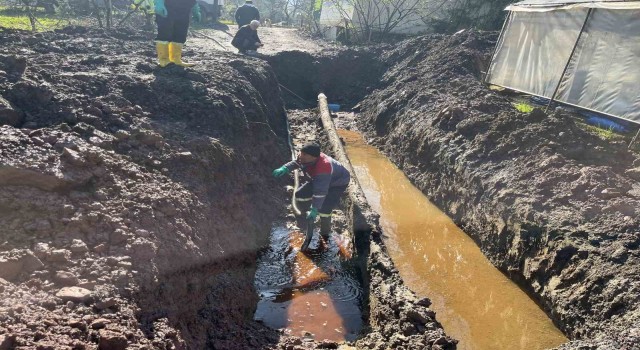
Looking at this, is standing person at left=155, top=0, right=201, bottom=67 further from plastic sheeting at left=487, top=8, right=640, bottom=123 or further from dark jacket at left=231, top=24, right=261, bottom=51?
plastic sheeting at left=487, top=8, right=640, bottom=123

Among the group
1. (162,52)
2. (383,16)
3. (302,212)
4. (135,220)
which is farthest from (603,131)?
(383,16)

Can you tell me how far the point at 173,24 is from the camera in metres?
7.71

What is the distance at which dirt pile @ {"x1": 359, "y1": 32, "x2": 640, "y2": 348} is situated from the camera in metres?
4.42

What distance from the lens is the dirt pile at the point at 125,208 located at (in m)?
2.78

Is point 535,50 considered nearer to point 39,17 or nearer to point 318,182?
point 318,182

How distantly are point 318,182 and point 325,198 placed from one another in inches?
18.2

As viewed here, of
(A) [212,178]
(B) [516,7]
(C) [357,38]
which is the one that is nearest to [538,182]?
(A) [212,178]

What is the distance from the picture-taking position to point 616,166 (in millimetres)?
6078

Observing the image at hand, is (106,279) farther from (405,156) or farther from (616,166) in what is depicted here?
(405,156)

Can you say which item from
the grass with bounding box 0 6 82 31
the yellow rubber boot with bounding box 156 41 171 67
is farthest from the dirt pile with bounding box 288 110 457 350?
the grass with bounding box 0 6 82 31

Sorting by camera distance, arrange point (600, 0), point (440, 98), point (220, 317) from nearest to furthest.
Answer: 1. point (220, 317)
2. point (600, 0)
3. point (440, 98)

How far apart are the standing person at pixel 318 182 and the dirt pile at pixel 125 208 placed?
2.09 feet

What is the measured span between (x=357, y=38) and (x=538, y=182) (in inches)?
681

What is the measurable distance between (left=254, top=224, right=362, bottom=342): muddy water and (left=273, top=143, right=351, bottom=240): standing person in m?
0.42
